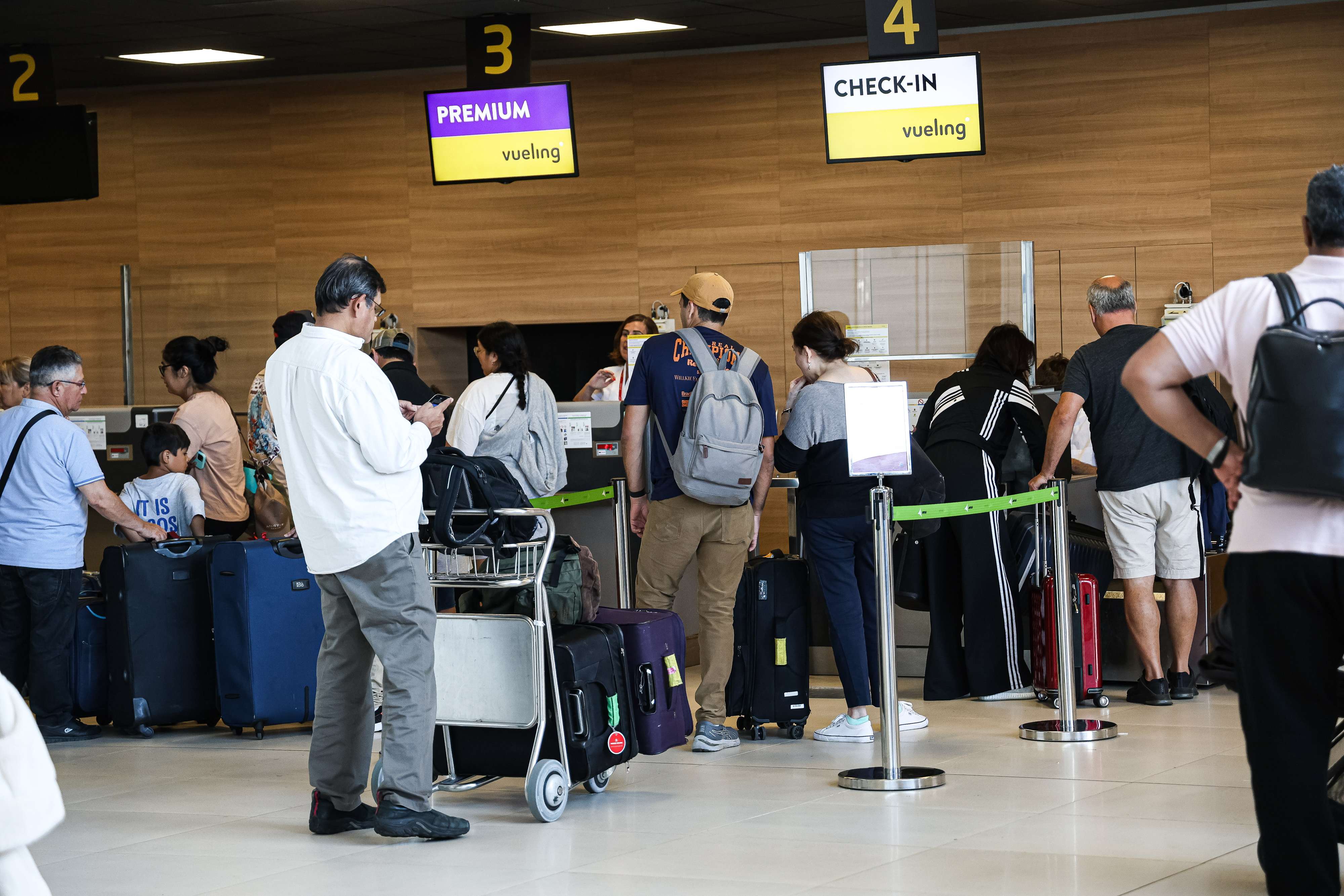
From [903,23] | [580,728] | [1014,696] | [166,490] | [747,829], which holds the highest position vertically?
[903,23]

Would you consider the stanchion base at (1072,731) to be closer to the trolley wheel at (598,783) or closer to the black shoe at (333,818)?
the trolley wheel at (598,783)

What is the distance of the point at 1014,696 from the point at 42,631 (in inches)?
158

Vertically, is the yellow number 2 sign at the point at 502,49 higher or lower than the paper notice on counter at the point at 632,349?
higher

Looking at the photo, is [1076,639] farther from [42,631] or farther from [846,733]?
[42,631]

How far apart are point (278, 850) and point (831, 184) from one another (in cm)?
695

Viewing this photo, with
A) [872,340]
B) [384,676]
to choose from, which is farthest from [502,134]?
[384,676]

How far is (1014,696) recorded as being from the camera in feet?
22.3

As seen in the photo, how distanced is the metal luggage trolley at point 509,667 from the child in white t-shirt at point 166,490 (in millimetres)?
2397

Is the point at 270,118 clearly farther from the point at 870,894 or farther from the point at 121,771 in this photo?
the point at 870,894

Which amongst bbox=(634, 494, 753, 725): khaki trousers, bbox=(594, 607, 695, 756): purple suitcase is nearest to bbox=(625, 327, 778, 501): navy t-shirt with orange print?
bbox=(634, 494, 753, 725): khaki trousers

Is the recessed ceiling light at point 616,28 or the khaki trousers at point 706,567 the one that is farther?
the recessed ceiling light at point 616,28

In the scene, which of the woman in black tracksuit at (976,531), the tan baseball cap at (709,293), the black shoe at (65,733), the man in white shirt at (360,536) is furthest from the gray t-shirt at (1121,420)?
the black shoe at (65,733)

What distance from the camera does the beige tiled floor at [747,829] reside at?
3.96 meters

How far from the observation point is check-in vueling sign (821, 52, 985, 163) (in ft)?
26.1
